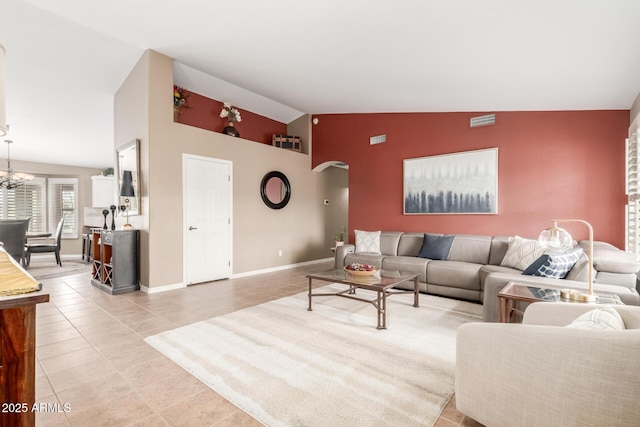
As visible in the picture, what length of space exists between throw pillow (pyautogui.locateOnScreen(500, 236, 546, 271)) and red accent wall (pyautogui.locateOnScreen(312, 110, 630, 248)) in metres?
0.62

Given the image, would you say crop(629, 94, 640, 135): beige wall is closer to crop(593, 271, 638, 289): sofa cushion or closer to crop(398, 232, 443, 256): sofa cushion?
crop(593, 271, 638, 289): sofa cushion

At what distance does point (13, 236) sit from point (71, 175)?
361 cm

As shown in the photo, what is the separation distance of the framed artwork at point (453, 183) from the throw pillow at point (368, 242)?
2.48 feet

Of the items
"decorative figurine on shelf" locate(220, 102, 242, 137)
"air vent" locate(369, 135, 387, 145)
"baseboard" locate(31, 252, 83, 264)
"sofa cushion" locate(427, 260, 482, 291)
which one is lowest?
"baseboard" locate(31, 252, 83, 264)

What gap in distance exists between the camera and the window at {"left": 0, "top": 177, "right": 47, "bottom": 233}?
7344 mm

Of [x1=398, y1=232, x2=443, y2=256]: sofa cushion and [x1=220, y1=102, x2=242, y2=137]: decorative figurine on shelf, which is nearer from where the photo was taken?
[x1=398, y1=232, x2=443, y2=256]: sofa cushion

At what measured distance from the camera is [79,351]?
2346 millimetres

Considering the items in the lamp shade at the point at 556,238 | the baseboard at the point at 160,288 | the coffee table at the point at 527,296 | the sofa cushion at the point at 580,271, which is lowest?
the baseboard at the point at 160,288

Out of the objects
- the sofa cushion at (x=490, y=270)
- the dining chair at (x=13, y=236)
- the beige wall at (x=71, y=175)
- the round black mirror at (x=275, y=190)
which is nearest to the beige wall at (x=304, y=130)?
the round black mirror at (x=275, y=190)

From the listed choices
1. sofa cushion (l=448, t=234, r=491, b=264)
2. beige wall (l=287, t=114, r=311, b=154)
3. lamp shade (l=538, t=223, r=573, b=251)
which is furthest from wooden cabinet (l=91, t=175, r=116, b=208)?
lamp shade (l=538, t=223, r=573, b=251)

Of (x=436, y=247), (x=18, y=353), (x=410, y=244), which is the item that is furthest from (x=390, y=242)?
(x=18, y=353)

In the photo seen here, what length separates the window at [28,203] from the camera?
7.34m

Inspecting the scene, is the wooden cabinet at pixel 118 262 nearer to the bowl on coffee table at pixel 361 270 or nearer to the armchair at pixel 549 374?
the bowl on coffee table at pixel 361 270

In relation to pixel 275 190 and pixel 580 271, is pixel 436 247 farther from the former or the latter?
pixel 275 190
